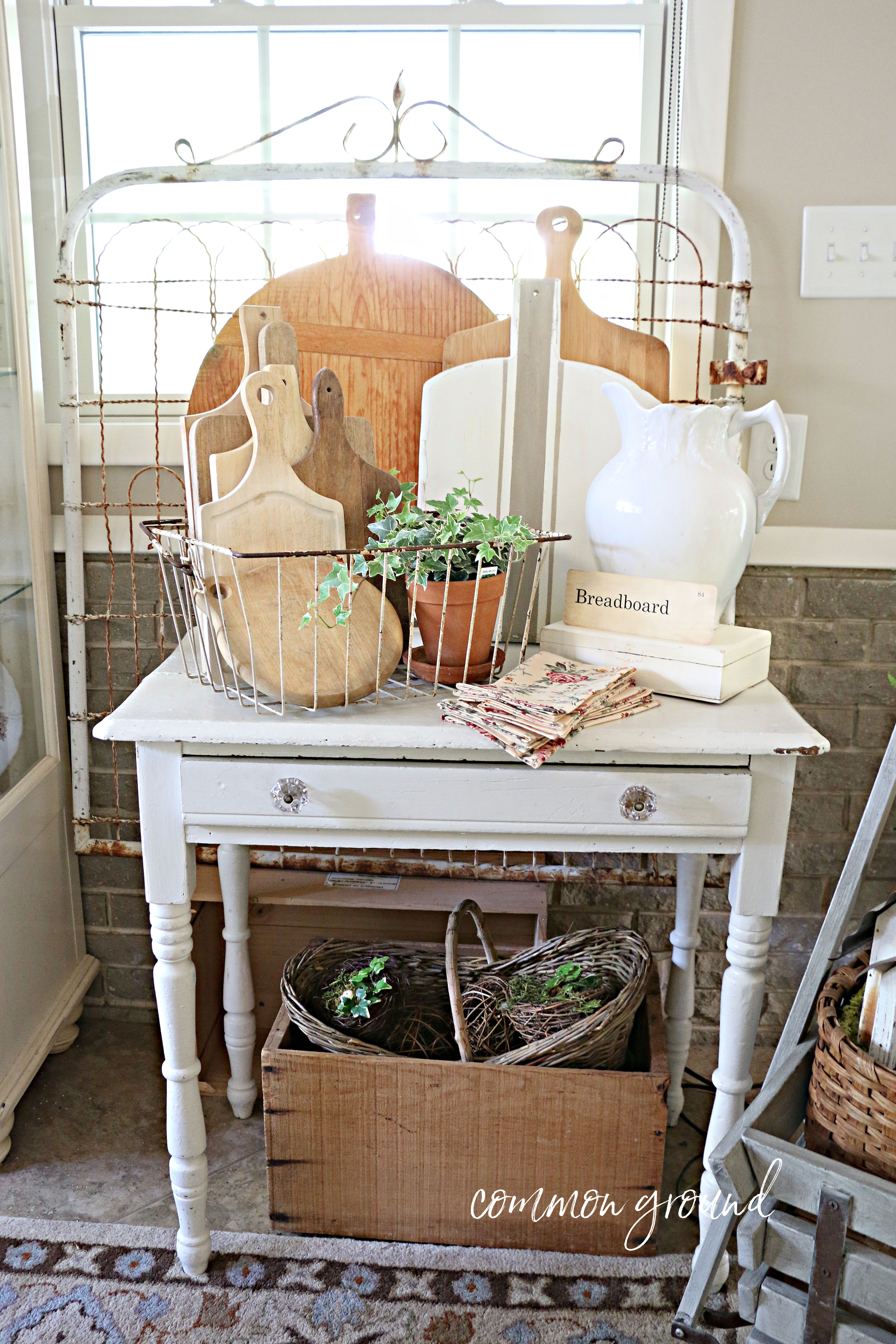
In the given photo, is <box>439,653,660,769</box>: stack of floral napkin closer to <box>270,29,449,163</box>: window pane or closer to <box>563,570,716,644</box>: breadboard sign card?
<box>563,570,716,644</box>: breadboard sign card

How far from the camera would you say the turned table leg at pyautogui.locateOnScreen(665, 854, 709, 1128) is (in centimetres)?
172

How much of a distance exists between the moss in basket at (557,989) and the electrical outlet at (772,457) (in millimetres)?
828

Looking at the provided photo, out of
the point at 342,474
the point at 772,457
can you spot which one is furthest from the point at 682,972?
the point at 342,474

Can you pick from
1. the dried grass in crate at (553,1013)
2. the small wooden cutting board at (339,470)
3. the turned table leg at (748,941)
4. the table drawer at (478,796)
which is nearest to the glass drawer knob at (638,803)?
the table drawer at (478,796)

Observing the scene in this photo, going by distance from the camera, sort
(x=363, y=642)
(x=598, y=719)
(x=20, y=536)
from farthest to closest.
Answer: (x=20, y=536), (x=363, y=642), (x=598, y=719)

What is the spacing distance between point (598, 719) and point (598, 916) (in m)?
0.86

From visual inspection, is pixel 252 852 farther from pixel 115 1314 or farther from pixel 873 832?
pixel 873 832

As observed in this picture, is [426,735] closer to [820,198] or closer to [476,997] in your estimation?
[476,997]

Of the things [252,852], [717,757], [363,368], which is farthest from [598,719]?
[252,852]

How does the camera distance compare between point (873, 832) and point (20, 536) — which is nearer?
point (873, 832)

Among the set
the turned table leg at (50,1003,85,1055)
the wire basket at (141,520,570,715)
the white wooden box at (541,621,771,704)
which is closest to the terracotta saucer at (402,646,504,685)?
the wire basket at (141,520,570,715)

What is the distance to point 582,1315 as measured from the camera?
4.64ft

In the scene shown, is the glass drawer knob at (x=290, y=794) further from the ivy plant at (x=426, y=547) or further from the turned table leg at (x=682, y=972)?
the turned table leg at (x=682, y=972)

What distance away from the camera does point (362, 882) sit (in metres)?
1.87
